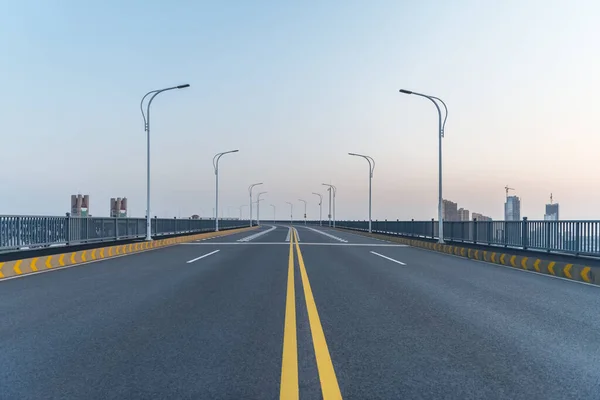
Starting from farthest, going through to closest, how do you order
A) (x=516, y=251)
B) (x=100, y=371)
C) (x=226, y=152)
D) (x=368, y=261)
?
(x=226, y=152) → (x=516, y=251) → (x=368, y=261) → (x=100, y=371)

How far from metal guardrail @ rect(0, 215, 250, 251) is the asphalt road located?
5.21m

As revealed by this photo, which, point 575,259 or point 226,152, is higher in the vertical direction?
point 226,152

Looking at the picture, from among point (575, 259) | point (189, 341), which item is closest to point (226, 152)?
point (575, 259)

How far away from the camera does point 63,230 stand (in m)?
17.9

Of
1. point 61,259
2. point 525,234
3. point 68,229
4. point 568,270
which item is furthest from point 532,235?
point 68,229

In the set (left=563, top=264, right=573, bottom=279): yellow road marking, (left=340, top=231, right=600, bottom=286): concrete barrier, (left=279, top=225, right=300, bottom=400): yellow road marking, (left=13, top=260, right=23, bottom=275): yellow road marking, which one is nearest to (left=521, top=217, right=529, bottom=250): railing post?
(left=340, top=231, right=600, bottom=286): concrete barrier

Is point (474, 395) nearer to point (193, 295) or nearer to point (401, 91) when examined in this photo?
point (193, 295)

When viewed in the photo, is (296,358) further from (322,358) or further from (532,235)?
(532,235)

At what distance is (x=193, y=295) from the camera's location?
8.23 m

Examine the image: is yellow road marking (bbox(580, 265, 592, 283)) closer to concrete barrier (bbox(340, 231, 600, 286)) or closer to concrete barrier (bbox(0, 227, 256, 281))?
concrete barrier (bbox(340, 231, 600, 286))

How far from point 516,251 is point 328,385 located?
15.3 meters

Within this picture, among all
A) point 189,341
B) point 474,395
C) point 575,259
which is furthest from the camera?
point 575,259

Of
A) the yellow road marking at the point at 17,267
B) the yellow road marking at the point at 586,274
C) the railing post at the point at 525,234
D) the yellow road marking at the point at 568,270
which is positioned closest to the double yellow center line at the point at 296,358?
the yellow road marking at the point at 586,274

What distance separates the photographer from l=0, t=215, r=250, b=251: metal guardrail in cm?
1446
